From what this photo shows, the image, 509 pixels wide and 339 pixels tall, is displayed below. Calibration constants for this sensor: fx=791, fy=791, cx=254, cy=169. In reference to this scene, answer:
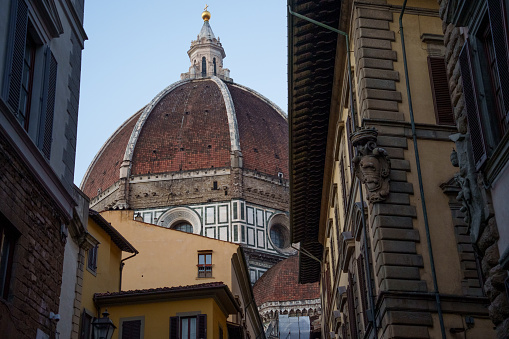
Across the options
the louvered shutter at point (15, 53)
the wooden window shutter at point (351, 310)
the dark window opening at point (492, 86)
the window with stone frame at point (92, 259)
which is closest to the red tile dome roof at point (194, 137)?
the window with stone frame at point (92, 259)

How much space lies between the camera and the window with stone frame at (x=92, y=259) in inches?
752

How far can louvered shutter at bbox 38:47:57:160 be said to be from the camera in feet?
33.0

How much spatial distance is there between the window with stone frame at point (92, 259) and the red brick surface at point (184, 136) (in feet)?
153

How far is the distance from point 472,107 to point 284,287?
47.7 meters

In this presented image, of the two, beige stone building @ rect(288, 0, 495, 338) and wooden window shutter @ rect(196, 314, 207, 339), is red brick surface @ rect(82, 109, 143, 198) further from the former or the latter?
beige stone building @ rect(288, 0, 495, 338)

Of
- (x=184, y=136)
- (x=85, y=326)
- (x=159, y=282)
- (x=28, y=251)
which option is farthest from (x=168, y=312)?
(x=184, y=136)

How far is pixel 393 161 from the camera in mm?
12211

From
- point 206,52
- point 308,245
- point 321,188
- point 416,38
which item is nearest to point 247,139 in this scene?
point 206,52

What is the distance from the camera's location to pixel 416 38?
13359 millimetres

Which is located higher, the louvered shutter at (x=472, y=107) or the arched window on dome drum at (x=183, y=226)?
the arched window on dome drum at (x=183, y=226)

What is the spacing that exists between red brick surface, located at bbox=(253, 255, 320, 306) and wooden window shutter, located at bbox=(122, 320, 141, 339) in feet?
106

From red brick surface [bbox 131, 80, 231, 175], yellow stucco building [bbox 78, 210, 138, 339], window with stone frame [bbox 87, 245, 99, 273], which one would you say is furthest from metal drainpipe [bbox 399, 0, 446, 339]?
red brick surface [bbox 131, 80, 231, 175]

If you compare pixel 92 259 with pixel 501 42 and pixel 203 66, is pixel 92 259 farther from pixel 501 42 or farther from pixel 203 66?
pixel 203 66

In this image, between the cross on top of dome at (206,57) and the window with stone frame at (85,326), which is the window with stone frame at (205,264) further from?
the cross on top of dome at (206,57)
